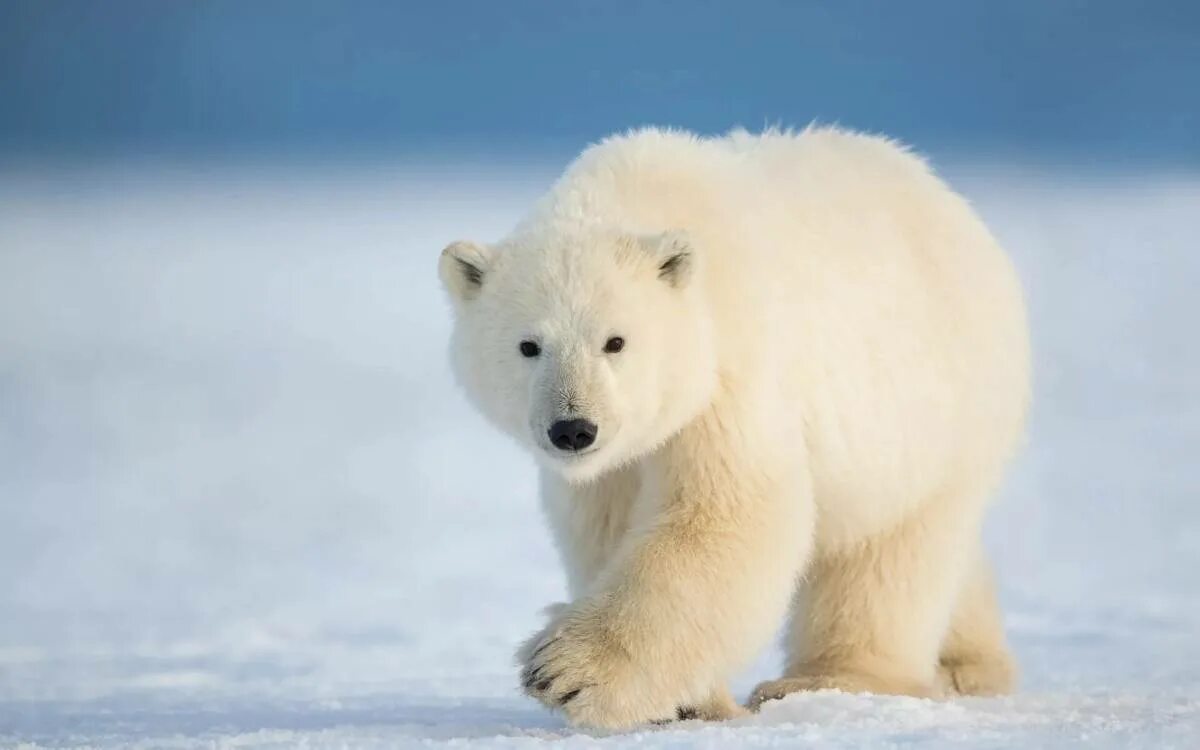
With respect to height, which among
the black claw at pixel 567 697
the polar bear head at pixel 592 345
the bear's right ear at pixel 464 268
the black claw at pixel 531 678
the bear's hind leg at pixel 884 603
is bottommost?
the black claw at pixel 567 697

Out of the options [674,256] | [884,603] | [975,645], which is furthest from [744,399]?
[975,645]

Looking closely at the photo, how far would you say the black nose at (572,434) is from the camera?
4.33m

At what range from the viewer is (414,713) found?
5.19 metres

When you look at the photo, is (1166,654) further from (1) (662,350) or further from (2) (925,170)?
(1) (662,350)

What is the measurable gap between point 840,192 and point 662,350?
1245 mm

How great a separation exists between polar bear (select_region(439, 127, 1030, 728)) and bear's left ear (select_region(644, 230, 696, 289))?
0.01 meters

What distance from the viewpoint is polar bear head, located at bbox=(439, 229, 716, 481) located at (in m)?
4.39

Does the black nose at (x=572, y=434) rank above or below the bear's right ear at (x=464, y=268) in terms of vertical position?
below

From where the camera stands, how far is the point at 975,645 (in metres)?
6.30

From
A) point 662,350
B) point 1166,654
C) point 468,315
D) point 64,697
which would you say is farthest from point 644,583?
point 1166,654

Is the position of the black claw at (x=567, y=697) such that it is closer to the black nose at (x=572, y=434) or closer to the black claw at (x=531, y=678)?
the black claw at (x=531, y=678)

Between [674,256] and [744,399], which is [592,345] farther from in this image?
[744,399]

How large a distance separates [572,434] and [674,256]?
579 mm

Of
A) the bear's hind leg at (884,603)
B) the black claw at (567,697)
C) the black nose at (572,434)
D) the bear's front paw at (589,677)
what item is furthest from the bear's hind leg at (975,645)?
the black nose at (572,434)
